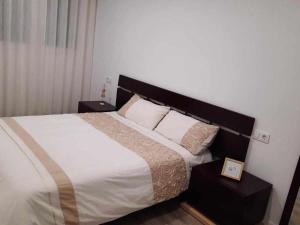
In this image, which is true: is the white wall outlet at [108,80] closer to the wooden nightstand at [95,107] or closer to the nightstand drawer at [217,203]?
the wooden nightstand at [95,107]

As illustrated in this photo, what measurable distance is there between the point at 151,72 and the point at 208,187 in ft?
5.39

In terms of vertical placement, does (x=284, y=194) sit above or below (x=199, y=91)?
below

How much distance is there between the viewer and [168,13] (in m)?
3.12

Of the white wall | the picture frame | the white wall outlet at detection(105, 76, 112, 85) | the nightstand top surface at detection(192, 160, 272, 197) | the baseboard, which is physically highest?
the white wall

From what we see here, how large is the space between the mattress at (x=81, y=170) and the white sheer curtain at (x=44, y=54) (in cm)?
117

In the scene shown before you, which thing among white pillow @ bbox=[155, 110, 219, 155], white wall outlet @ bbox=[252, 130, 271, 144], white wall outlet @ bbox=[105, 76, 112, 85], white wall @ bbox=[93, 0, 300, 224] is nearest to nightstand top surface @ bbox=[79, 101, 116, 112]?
white wall outlet @ bbox=[105, 76, 112, 85]

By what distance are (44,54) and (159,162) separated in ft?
8.20

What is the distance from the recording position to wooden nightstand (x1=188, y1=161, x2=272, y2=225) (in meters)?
2.11

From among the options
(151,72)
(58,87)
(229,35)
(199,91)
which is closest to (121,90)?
(151,72)

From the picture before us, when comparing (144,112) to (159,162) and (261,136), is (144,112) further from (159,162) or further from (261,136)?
(261,136)

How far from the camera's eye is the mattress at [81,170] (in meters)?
1.67

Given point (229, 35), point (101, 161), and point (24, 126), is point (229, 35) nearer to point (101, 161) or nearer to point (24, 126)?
point (101, 161)

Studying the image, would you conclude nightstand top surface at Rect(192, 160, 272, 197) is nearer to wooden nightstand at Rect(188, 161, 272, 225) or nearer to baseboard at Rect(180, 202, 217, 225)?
wooden nightstand at Rect(188, 161, 272, 225)

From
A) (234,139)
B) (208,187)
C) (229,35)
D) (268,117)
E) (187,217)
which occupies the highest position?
(229,35)
